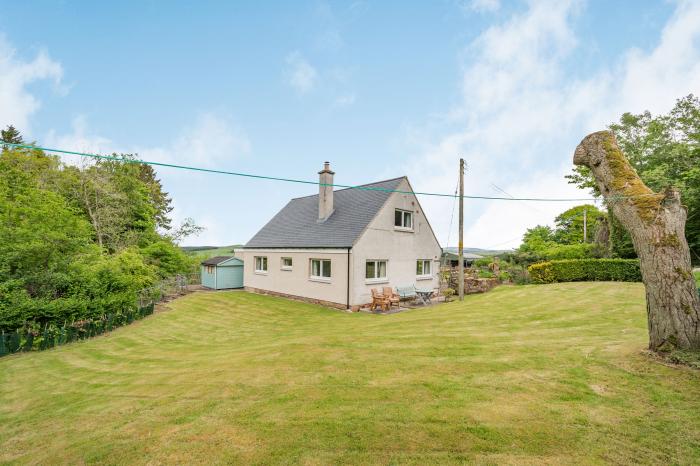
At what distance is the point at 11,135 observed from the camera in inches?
1510

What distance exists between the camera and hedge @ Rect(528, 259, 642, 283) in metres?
21.0

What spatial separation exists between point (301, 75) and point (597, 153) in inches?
578

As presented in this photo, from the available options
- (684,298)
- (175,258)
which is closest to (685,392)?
(684,298)

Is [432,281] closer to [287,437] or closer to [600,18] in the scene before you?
[600,18]

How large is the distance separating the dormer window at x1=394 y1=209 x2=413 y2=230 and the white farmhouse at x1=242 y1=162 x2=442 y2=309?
0.21ft

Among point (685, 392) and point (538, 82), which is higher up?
point (538, 82)

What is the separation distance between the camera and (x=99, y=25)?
13414 mm

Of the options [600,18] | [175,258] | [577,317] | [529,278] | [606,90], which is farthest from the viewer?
[175,258]

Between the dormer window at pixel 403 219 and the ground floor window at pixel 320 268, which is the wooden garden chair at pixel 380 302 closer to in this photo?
the ground floor window at pixel 320 268

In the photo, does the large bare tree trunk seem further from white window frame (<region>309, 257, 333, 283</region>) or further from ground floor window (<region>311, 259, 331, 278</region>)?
ground floor window (<region>311, 259, 331, 278</region>)

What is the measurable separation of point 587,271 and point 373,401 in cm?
2326

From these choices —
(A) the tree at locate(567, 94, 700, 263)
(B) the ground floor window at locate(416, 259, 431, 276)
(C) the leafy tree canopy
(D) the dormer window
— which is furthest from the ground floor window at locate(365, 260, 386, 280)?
(A) the tree at locate(567, 94, 700, 263)

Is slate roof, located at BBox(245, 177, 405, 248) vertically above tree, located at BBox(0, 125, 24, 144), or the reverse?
tree, located at BBox(0, 125, 24, 144)

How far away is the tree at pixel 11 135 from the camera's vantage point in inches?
1480
